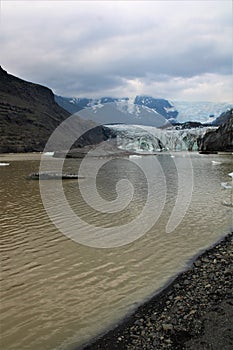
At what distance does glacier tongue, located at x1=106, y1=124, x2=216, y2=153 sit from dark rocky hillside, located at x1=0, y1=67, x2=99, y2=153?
25.4 metres

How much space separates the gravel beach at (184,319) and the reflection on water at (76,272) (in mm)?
349

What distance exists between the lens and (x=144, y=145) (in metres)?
111

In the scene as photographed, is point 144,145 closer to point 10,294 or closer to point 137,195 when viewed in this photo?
point 137,195

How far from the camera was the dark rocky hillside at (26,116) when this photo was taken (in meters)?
111

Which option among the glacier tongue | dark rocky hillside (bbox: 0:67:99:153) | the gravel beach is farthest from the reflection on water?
dark rocky hillside (bbox: 0:67:99:153)

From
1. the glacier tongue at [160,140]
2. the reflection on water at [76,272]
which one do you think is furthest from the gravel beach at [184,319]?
the glacier tongue at [160,140]

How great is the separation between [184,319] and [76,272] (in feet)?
10.0

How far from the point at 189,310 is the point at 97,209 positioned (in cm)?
935

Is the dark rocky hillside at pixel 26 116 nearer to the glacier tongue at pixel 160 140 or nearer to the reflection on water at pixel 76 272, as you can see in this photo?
the glacier tongue at pixel 160 140

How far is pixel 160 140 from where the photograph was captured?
116 metres

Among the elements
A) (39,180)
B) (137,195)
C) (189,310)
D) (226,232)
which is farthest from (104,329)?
(39,180)

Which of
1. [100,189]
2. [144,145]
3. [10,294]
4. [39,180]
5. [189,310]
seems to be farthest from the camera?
[144,145]

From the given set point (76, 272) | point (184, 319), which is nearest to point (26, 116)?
point (76, 272)

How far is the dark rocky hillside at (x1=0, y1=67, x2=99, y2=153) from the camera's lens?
111 metres
